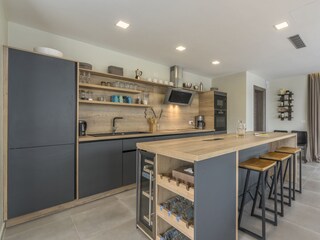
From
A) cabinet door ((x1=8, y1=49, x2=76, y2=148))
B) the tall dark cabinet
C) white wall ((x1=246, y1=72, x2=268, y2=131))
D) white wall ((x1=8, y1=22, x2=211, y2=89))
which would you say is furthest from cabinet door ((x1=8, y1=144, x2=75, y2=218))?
white wall ((x1=246, y1=72, x2=268, y2=131))

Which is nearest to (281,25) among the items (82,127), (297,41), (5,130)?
(297,41)

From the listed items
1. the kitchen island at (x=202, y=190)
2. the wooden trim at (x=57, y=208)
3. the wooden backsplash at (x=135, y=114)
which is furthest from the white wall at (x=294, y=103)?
the wooden trim at (x=57, y=208)

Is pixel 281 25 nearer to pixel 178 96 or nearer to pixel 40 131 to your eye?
pixel 178 96

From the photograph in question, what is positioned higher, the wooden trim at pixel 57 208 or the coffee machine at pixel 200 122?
the coffee machine at pixel 200 122

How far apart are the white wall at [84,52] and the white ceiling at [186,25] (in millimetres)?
120

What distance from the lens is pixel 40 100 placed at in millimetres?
2152

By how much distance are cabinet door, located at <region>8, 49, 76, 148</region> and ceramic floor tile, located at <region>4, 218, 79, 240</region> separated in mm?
968

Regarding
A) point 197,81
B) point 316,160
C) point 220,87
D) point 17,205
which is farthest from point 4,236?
point 316,160

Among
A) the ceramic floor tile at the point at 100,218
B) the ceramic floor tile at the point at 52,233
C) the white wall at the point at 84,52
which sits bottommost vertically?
the ceramic floor tile at the point at 52,233

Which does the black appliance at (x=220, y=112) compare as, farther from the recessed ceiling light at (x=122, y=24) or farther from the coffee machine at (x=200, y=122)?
the recessed ceiling light at (x=122, y=24)

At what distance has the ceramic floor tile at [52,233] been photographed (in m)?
1.80

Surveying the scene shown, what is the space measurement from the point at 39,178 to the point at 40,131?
0.59m

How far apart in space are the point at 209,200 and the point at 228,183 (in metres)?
0.29

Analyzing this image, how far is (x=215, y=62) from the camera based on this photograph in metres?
4.08
